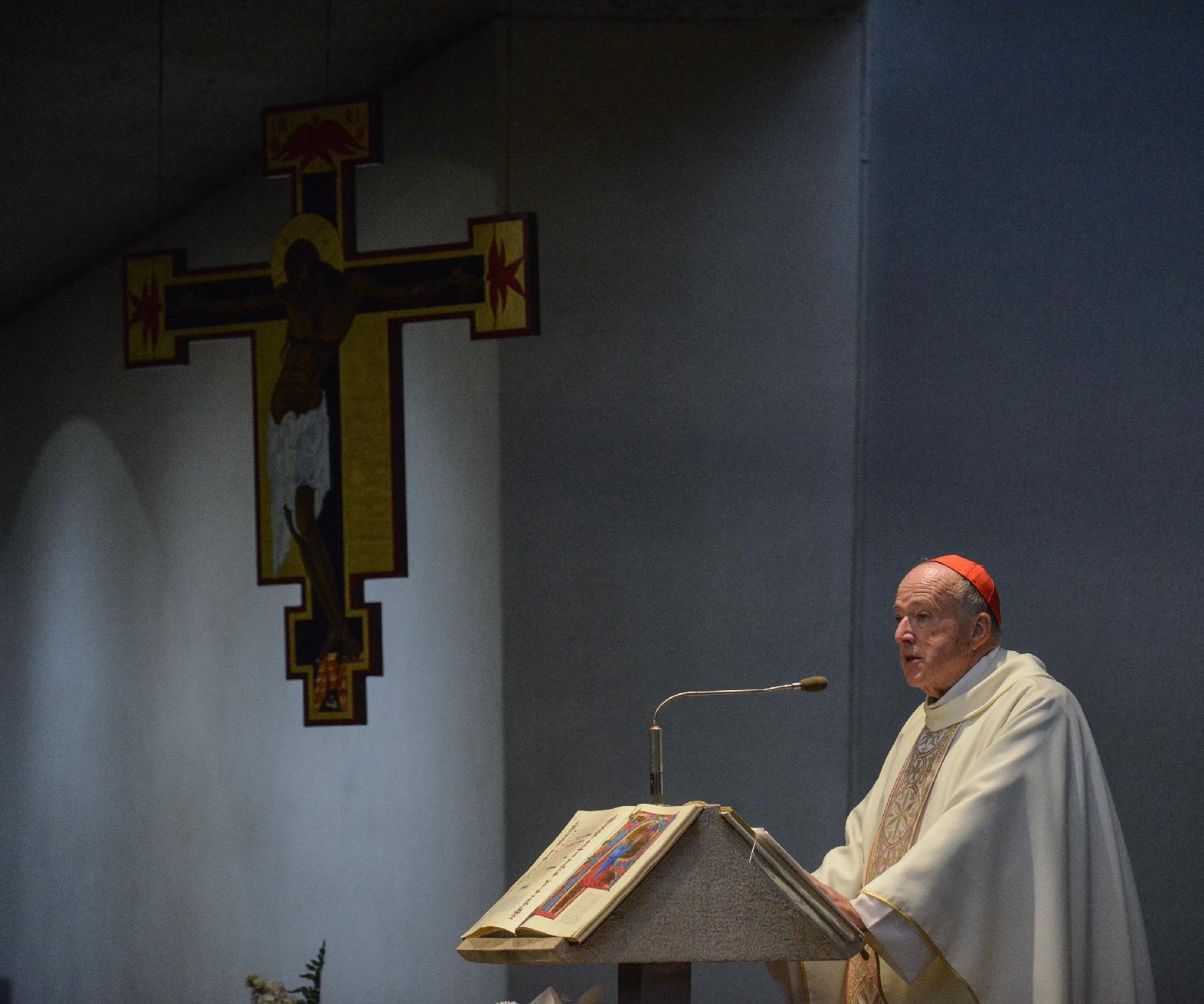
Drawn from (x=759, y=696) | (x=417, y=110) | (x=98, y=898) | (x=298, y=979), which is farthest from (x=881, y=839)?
(x=98, y=898)

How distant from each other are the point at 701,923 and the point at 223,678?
369 centimetres

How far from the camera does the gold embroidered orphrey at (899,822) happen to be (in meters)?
3.59

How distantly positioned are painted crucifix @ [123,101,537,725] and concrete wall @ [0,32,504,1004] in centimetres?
17

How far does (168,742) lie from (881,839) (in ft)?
10.9

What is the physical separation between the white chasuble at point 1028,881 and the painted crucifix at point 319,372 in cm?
239

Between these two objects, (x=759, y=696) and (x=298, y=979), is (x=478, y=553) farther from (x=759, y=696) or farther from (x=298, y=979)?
(x=298, y=979)

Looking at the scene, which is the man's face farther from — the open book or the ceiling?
the ceiling

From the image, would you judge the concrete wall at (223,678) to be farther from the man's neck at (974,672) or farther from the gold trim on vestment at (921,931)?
the gold trim on vestment at (921,931)

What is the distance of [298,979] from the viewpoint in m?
5.53

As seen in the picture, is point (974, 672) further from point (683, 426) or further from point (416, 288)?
point (416, 288)

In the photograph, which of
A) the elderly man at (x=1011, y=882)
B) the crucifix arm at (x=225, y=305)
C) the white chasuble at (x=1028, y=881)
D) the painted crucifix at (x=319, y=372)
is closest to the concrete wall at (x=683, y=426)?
the painted crucifix at (x=319, y=372)

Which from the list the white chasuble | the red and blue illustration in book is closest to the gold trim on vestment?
the white chasuble

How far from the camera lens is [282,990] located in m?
4.62

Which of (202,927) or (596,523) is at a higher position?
(596,523)
